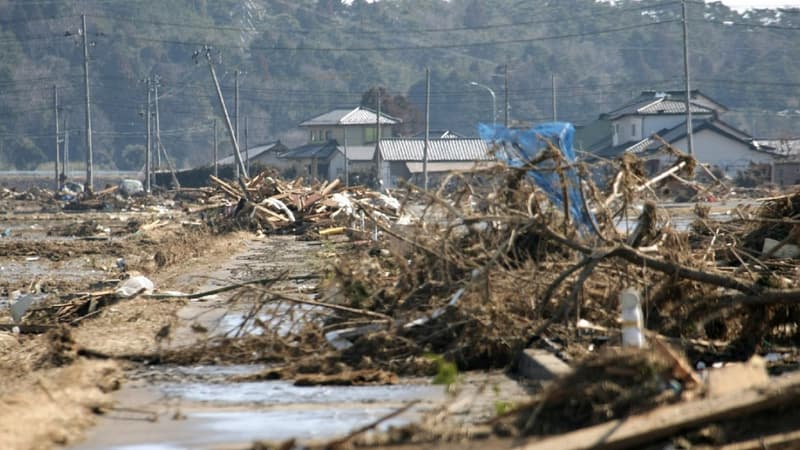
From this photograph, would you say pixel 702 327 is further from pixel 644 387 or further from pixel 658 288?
pixel 644 387

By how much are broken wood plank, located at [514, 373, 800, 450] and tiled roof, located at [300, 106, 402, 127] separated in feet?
267

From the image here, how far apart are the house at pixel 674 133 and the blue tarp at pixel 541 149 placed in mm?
42985

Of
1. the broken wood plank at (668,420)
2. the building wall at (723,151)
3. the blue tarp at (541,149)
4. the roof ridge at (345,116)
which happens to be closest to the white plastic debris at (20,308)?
the blue tarp at (541,149)

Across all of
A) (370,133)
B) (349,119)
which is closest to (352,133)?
(370,133)

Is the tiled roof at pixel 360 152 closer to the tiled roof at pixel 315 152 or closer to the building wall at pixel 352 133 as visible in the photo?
the tiled roof at pixel 315 152

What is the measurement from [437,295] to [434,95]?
10243cm

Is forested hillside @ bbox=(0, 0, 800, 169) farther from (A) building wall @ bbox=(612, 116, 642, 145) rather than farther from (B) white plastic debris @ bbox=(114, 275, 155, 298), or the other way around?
(B) white plastic debris @ bbox=(114, 275, 155, 298)

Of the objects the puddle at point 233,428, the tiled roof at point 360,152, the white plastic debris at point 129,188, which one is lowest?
the white plastic debris at point 129,188

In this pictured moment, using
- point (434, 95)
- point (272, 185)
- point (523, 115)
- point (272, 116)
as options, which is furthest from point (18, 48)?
point (272, 185)

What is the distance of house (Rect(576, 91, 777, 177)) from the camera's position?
63.7 metres

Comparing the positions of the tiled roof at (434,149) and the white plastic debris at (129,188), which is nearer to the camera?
the white plastic debris at (129,188)

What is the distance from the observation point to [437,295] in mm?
10914

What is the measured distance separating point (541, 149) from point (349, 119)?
7701 cm

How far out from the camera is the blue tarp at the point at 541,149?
36.4 ft
